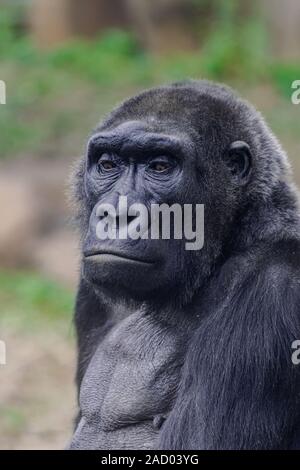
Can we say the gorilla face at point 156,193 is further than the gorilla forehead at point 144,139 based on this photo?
No

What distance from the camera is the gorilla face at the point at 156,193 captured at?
15.6 ft

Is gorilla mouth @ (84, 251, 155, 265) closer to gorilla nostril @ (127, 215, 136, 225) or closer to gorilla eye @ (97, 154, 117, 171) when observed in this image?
gorilla nostril @ (127, 215, 136, 225)

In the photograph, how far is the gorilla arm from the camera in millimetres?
4523

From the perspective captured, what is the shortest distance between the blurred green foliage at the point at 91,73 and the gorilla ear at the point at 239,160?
8.40 meters

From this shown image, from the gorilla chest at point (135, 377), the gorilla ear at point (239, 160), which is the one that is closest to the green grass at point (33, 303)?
the gorilla chest at point (135, 377)

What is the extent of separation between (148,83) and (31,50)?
2.70 m

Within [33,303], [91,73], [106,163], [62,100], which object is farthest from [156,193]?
[91,73]

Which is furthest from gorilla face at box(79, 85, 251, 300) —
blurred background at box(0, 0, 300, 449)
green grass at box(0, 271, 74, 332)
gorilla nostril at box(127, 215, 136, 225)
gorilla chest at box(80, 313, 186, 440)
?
green grass at box(0, 271, 74, 332)

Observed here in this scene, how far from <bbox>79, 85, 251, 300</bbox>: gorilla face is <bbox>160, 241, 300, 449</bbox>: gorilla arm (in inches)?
12.3

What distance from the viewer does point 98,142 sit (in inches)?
200

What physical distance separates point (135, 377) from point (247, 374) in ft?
2.32

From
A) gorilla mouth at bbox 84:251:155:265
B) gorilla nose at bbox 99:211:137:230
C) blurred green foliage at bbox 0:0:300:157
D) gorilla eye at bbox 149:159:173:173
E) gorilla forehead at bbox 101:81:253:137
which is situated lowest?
gorilla mouth at bbox 84:251:155:265

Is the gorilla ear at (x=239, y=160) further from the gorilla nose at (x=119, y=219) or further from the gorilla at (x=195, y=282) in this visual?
the gorilla nose at (x=119, y=219)

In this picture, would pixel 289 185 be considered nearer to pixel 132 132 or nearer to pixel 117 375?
pixel 132 132
